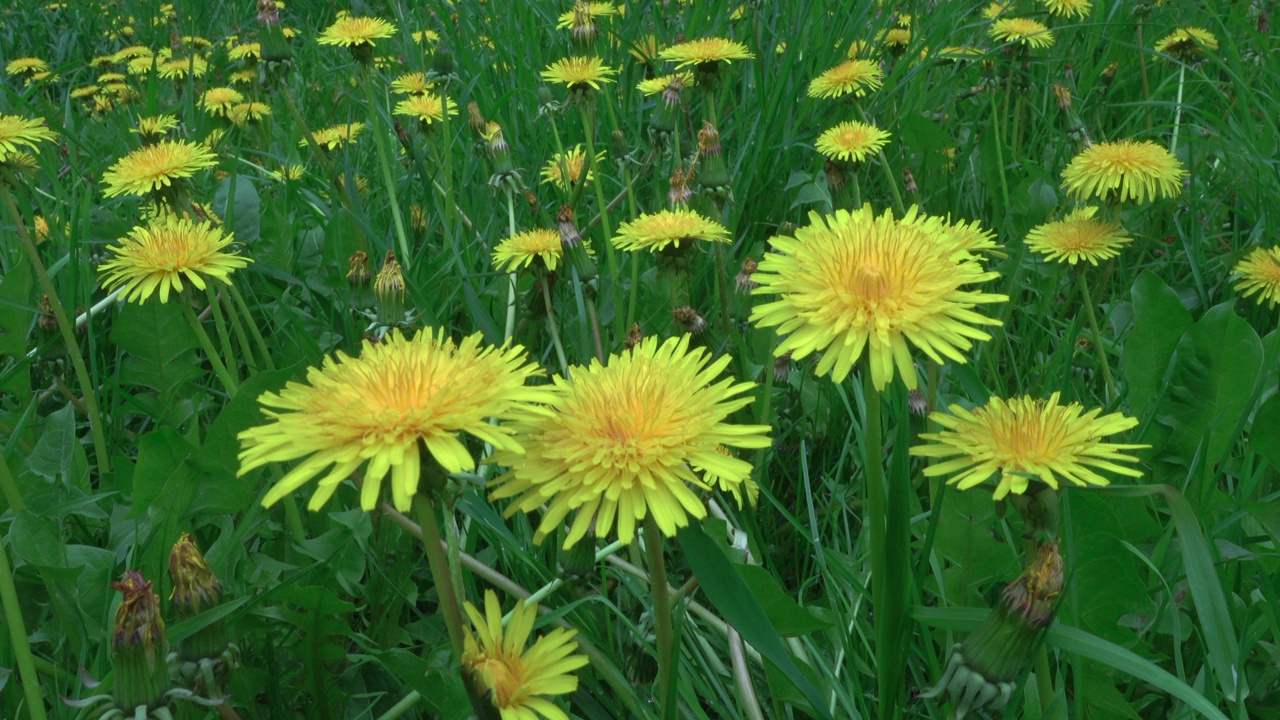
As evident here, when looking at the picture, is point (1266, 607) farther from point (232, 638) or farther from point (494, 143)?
point (494, 143)

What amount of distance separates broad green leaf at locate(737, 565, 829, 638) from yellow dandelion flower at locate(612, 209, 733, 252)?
2.29 ft

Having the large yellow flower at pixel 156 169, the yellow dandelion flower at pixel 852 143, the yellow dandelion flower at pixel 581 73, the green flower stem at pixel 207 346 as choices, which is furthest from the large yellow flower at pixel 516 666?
the yellow dandelion flower at pixel 581 73

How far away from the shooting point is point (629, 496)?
0.81 meters

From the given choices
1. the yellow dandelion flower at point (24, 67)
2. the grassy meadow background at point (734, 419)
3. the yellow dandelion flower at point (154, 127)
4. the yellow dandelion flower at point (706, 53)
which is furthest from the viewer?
the yellow dandelion flower at point (24, 67)

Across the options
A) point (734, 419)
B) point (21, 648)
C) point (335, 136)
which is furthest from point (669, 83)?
point (21, 648)

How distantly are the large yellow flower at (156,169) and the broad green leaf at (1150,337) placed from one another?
1.50m

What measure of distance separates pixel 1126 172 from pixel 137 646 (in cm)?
171

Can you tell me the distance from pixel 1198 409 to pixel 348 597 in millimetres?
1200

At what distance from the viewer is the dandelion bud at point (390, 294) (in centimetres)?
141

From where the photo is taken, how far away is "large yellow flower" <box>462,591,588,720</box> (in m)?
0.78

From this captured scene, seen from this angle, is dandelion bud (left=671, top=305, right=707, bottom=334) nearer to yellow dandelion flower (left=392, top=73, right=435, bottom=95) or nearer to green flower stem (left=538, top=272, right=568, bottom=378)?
green flower stem (left=538, top=272, right=568, bottom=378)

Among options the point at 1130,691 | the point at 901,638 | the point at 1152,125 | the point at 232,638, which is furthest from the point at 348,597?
the point at 1152,125

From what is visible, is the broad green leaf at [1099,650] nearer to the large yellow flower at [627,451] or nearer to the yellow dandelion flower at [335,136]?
the large yellow flower at [627,451]

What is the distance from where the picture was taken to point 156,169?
169 centimetres
